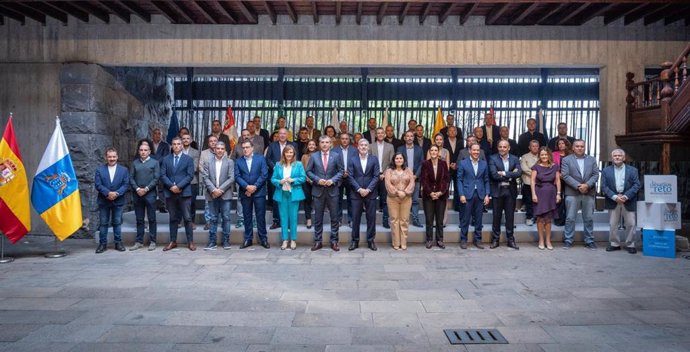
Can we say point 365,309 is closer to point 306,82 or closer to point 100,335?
point 100,335

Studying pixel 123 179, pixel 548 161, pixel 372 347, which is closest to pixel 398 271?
pixel 372 347

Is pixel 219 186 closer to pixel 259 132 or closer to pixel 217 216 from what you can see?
pixel 217 216

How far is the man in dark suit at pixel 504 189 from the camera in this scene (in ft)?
24.7

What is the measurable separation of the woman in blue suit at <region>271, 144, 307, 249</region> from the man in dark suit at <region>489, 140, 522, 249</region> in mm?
2847

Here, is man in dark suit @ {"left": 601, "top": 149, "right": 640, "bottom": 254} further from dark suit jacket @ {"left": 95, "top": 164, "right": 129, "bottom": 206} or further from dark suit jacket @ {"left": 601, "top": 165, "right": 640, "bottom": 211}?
dark suit jacket @ {"left": 95, "top": 164, "right": 129, "bottom": 206}

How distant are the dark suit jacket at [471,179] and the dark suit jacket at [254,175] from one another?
2.96 metres

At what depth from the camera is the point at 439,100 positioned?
11695 mm

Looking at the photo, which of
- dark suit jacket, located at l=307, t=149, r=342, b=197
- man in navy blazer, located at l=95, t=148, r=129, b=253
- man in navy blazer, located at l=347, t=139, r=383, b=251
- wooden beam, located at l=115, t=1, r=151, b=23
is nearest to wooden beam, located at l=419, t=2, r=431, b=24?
man in navy blazer, located at l=347, t=139, r=383, b=251

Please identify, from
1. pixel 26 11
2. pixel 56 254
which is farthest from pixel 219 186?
pixel 26 11

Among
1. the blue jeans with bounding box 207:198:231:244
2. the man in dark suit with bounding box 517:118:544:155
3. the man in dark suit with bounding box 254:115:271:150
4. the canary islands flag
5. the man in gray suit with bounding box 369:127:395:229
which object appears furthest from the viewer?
the man in dark suit with bounding box 254:115:271:150

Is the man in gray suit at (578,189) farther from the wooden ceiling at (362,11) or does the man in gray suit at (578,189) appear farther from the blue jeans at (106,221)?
the blue jeans at (106,221)

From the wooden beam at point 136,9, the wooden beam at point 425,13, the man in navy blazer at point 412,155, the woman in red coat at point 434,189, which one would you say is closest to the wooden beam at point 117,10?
the wooden beam at point 136,9

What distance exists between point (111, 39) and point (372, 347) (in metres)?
7.30

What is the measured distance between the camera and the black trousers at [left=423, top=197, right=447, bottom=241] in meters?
7.56
